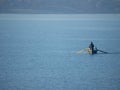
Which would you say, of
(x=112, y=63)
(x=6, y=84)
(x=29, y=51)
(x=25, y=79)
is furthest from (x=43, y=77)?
(x=29, y=51)

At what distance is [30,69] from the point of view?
51.8m

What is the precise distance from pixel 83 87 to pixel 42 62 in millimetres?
17188

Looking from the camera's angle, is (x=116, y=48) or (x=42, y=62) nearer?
(x=42, y=62)

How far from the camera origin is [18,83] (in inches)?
1703

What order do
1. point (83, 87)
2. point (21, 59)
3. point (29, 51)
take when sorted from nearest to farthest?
1. point (83, 87)
2. point (21, 59)
3. point (29, 51)

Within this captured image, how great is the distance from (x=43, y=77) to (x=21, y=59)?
1408cm

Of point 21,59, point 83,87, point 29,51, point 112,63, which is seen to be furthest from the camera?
point 29,51

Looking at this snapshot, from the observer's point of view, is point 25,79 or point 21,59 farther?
point 21,59

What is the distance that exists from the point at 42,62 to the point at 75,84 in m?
15.7

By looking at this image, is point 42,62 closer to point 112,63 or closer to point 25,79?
point 112,63

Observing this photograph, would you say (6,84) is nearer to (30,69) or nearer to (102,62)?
(30,69)

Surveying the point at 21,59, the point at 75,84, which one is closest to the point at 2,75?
the point at 75,84

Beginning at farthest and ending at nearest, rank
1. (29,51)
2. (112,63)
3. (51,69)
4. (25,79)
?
(29,51), (112,63), (51,69), (25,79)

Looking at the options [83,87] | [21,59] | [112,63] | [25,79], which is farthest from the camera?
[21,59]
